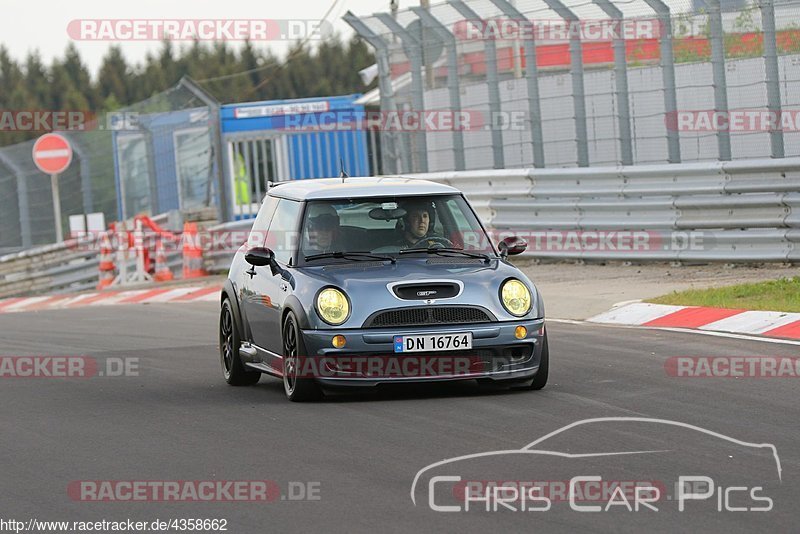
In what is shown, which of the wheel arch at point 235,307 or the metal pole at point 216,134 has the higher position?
the metal pole at point 216,134

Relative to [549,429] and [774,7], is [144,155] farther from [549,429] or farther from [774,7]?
[549,429]

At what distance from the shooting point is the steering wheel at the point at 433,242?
10.9 meters

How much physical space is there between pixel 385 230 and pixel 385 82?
13.2 metres

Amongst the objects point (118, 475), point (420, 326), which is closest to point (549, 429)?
point (420, 326)

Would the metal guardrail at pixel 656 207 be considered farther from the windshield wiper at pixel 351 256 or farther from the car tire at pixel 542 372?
the windshield wiper at pixel 351 256

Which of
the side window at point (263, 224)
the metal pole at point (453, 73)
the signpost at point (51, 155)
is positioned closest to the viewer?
the side window at point (263, 224)

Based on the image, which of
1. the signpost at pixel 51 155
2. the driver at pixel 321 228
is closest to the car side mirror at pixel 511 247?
the driver at pixel 321 228

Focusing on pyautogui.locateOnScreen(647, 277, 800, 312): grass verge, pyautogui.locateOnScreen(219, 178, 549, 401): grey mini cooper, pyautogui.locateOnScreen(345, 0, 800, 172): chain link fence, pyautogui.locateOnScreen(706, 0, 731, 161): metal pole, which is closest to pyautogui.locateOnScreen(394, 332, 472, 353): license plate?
pyautogui.locateOnScreen(219, 178, 549, 401): grey mini cooper

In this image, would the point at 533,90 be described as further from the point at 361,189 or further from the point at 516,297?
the point at 516,297

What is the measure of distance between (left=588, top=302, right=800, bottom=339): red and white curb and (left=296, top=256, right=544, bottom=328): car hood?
134 inches

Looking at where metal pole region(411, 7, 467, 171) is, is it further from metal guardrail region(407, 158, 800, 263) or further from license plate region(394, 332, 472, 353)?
license plate region(394, 332, 472, 353)

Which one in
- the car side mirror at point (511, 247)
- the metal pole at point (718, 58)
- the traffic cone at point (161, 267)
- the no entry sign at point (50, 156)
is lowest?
the traffic cone at point (161, 267)

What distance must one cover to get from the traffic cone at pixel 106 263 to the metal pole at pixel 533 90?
861cm

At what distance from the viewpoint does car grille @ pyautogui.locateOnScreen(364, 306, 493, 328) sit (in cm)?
1005
